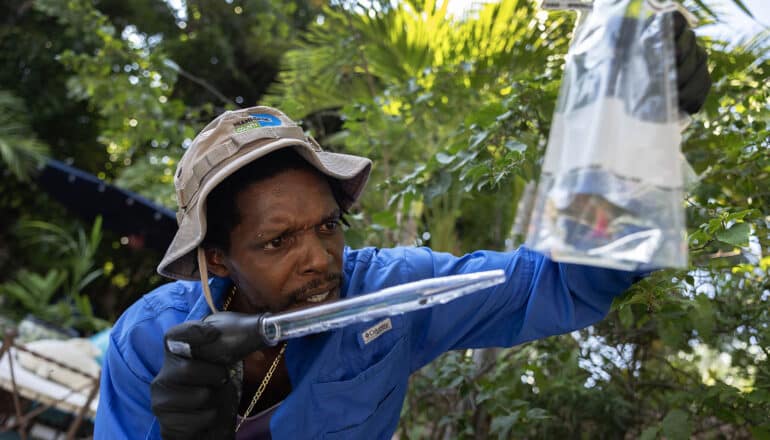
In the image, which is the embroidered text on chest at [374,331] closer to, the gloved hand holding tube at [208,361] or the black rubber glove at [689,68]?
the gloved hand holding tube at [208,361]

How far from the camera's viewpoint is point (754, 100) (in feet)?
6.07

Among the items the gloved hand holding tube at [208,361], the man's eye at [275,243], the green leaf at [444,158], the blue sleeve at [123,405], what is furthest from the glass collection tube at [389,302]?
the green leaf at [444,158]

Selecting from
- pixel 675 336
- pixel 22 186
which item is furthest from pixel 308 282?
pixel 22 186

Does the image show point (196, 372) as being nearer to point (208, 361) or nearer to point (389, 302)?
point (208, 361)

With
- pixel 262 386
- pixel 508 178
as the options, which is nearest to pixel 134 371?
pixel 262 386

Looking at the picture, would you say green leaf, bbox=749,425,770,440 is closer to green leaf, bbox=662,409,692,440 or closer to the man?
green leaf, bbox=662,409,692,440

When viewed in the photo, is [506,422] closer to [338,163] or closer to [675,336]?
[675,336]

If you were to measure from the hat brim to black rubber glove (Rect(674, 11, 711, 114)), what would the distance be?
72 centimetres

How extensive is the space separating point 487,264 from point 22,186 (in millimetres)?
7690

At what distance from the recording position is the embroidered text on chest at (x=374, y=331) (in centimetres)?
149

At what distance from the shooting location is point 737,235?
1.20m

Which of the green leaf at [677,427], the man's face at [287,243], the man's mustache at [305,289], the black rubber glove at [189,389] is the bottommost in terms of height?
the green leaf at [677,427]

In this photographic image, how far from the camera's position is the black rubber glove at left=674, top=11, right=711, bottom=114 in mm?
998

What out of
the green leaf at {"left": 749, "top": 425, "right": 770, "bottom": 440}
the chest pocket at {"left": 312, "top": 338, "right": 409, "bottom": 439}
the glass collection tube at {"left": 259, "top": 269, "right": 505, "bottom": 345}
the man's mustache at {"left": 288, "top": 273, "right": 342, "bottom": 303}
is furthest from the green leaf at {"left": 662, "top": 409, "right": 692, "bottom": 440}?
the man's mustache at {"left": 288, "top": 273, "right": 342, "bottom": 303}
